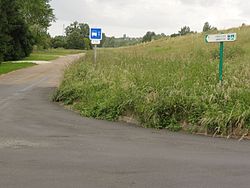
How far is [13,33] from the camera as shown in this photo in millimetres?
55406

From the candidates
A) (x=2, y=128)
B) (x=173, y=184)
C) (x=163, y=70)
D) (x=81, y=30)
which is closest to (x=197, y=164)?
(x=173, y=184)

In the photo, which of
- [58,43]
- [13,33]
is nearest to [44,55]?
[13,33]

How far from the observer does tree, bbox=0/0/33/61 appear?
132 ft

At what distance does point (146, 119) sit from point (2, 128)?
132 inches

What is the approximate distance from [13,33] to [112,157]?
5168cm

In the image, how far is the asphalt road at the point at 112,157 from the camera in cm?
549

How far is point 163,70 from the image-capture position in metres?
13.6

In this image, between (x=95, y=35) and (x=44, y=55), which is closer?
(x=95, y=35)

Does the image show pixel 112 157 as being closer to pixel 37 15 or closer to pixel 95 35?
pixel 95 35

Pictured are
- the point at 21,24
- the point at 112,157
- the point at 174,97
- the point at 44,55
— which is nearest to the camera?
the point at 112,157

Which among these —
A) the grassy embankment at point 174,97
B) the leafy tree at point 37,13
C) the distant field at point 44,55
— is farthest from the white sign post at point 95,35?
the distant field at point 44,55

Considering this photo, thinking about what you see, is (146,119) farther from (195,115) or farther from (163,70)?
(163,70)

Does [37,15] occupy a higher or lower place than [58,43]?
higher

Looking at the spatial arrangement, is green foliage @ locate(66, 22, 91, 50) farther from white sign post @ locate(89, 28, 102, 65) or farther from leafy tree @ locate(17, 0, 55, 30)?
white sign post @ locate(89, 28, 102, 65)
